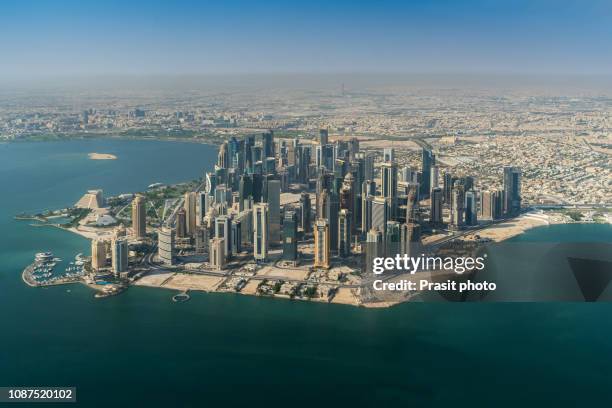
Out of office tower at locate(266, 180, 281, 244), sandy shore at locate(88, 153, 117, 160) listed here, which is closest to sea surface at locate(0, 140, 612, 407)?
office tower at locate(266, 180, 281, 244)

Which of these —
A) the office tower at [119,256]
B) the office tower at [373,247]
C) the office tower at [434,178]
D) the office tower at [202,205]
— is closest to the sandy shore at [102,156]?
the office tower at [202,205]

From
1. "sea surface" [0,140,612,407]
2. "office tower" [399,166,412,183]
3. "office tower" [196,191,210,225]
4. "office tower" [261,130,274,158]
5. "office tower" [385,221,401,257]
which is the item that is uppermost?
"office tower" [261,130,274,158]

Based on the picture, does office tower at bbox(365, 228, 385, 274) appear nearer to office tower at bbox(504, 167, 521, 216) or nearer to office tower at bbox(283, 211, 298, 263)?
office tower at bbox(283, 211, 298, 263)

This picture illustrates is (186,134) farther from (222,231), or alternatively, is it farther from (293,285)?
(293,285)

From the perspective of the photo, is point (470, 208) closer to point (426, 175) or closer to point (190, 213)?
point (426, 175)

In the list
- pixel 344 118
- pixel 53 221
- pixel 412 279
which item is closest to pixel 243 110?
pixel 344 118

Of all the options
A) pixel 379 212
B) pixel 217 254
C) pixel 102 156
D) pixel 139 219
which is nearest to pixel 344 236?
pixel 379 212
